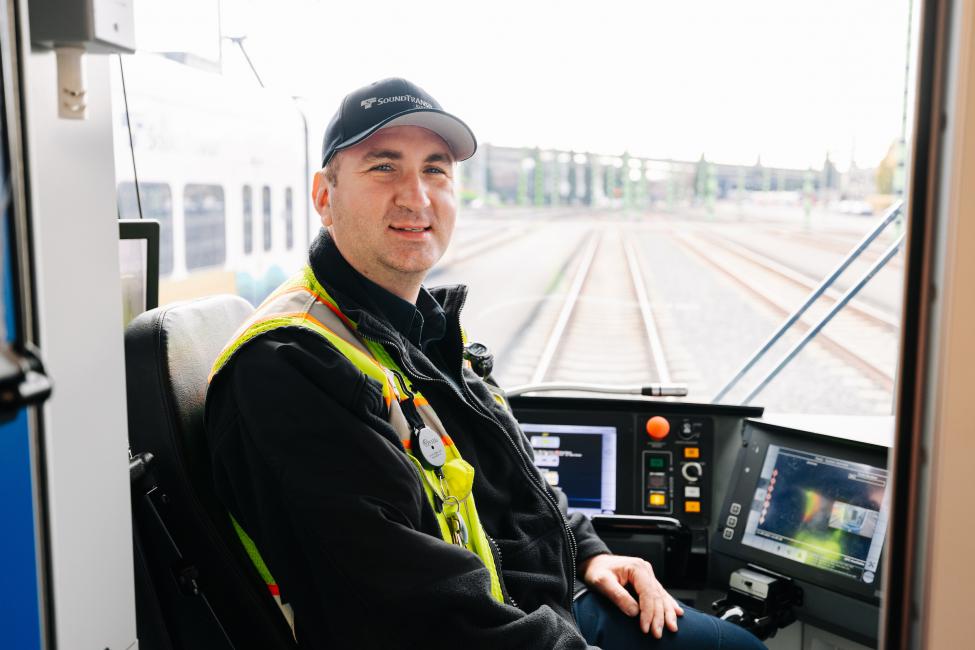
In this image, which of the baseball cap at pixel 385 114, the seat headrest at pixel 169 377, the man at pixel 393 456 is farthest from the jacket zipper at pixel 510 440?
the baseball cap at pixel 385 114

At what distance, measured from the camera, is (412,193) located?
68.5 inches

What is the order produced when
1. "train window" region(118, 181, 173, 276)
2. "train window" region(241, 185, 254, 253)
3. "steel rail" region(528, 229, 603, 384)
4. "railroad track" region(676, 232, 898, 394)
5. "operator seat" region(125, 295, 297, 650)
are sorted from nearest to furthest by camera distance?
"operator seat" region(125, 295, 297, 650) → "train window" region(118, 181, 173, 276) → "train window" region(241, 185, 254, 253) → "steel rail" region(528, 229, 603, 384) → "railroad track" region(676, 232, 898, 394)

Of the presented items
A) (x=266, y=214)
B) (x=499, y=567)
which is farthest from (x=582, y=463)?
(x=266, y=214)

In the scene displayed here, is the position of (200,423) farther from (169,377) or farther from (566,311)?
(566,311)

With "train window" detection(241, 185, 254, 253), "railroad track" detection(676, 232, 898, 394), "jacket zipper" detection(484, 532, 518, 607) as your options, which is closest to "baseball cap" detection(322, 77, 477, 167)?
"jacket zipper" detection(484, 532, 518, 607)

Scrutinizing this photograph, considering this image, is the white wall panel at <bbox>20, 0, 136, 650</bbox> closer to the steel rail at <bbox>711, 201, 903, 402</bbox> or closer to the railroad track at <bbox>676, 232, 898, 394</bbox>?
the steel rail at <bbox>711, 201, 903, 402</bbox>

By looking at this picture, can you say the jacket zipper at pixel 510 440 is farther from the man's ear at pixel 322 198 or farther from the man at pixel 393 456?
the man's ear at pixel 322 198

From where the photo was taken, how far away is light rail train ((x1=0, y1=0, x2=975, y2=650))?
922 millimetres

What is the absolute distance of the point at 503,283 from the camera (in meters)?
15.1

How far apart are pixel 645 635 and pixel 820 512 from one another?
0.66 metres

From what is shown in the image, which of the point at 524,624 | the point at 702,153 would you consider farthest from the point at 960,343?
the point at 702,153

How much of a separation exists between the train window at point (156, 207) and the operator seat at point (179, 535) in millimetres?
2773

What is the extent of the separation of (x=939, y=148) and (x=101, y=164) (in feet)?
3.06

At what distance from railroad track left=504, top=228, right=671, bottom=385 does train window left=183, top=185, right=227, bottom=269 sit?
2.16 meters
